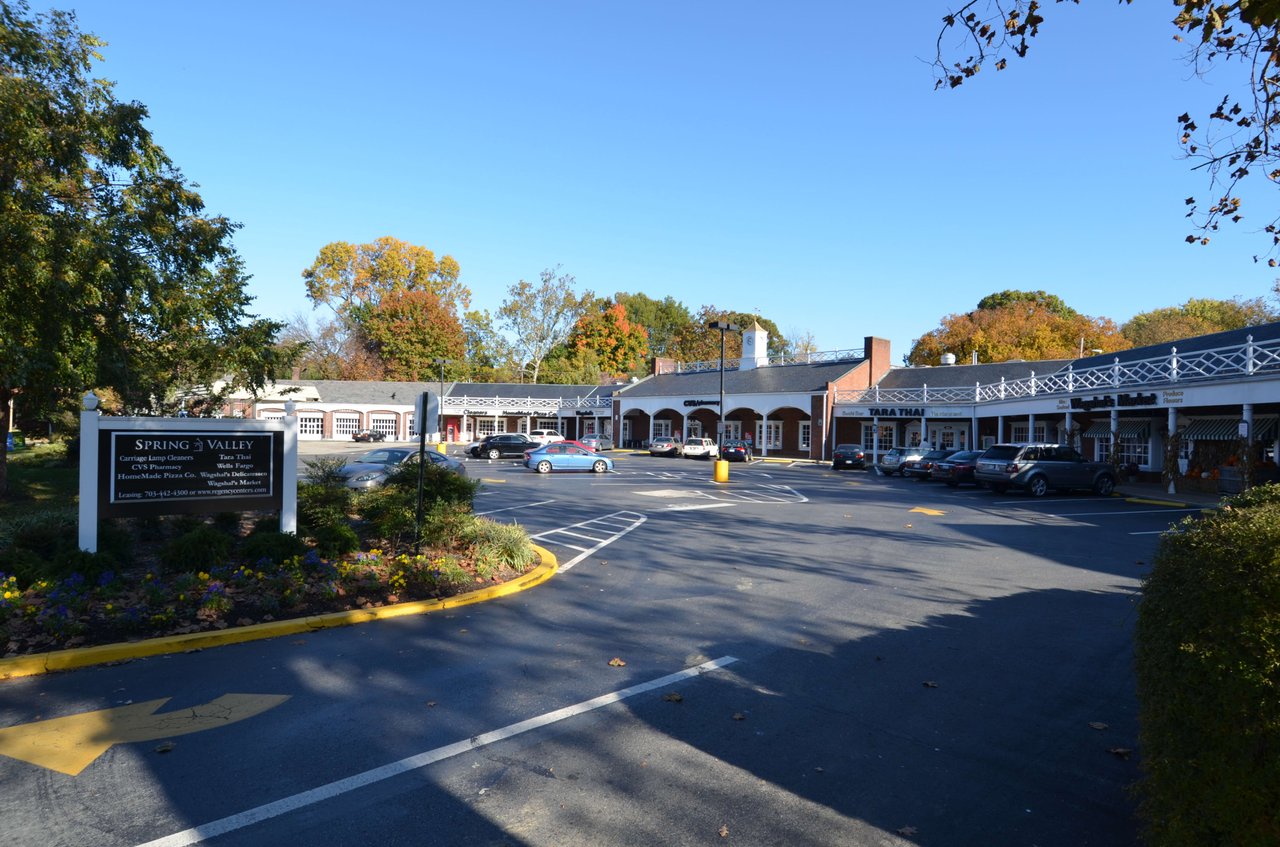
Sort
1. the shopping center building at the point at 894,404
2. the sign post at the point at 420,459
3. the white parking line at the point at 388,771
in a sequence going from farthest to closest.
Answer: the shopping center building at the point at 894,404
the sign post at the point at 420,459
the white parking line at the point at 388,771

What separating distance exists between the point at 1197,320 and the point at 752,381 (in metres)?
37.2

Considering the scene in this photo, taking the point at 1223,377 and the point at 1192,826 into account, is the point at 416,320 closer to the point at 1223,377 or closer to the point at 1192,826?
the point at 1223,377

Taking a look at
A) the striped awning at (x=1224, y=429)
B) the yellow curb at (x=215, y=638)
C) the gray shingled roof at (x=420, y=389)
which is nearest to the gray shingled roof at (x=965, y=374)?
the striped awning at (x=1224, y=429)

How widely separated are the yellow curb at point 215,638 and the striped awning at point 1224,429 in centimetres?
2601

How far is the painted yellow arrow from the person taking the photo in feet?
16.1

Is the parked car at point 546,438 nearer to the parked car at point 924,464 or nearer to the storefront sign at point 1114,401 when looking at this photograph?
the parked car at point 924,464

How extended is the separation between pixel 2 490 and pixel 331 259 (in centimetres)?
6939

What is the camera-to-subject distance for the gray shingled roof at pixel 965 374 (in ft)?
134

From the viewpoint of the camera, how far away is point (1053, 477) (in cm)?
2484

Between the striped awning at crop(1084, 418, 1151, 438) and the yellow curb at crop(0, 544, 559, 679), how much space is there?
2837 centimetres

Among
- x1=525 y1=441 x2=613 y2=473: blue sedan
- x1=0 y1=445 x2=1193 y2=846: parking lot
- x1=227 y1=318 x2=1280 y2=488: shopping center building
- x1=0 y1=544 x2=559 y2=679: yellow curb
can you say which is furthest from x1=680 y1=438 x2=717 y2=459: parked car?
x1=0 y1=544 x2=559 y2=679: yellow curb

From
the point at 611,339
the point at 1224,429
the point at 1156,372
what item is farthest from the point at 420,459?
the point at 611,339

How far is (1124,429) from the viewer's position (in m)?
31.0

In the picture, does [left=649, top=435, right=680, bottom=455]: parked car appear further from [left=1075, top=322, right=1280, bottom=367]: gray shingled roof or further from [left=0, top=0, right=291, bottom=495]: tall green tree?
[left=0, top=0, right=291, bottom=495]: tall green tree
